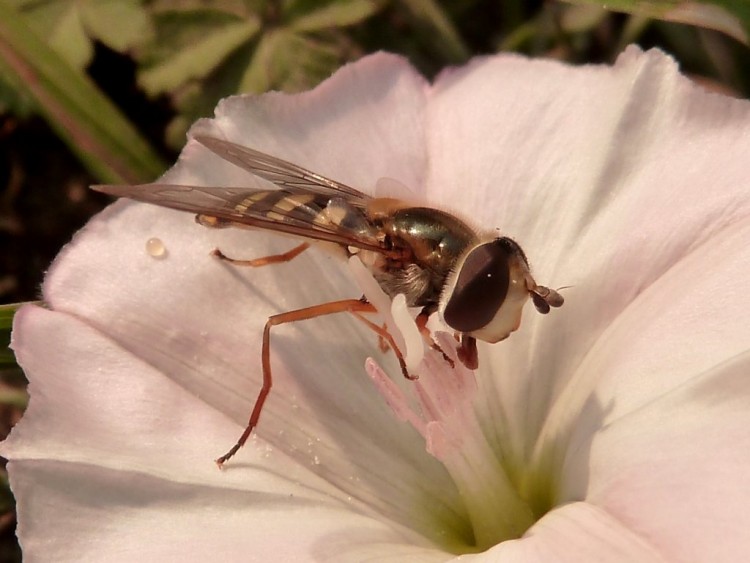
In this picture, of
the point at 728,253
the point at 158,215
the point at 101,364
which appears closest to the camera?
the point at 728,253

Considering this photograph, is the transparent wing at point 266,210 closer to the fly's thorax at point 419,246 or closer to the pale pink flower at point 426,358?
the fly's thorax at point 419,246

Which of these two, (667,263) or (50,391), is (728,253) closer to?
(667,263)

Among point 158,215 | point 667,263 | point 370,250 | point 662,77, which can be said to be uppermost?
point 662,77

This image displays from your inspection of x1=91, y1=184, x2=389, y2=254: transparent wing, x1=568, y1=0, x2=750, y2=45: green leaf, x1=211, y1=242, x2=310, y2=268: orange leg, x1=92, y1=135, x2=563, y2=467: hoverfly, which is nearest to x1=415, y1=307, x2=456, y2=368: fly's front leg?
x1=92, y1=135, x2=563, y2=467: hoverfly

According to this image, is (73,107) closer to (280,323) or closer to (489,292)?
(280,323)

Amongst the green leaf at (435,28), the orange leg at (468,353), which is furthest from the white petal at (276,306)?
the green leaf at (435,28)

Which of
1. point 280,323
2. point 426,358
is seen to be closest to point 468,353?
point 426,358

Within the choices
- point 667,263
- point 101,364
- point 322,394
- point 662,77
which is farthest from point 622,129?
point 101,364

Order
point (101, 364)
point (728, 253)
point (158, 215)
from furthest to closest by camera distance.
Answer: point (158, 215)
point (101, 364)
point (728, 253)
